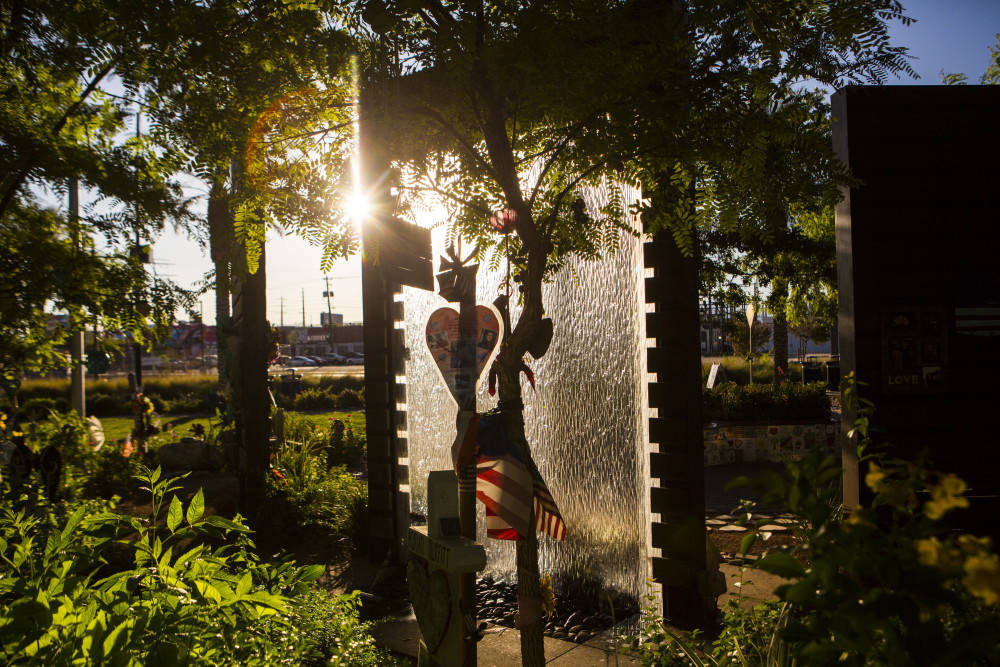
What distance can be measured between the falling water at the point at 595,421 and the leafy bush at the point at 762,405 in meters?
7.61

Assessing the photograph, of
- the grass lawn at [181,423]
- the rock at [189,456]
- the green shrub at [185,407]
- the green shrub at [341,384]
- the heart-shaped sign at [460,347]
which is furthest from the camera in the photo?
the green shrub at [341,384]

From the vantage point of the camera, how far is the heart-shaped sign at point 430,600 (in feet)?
10.3

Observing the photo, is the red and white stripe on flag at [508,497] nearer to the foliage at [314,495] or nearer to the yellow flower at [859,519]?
the yellow flower at [859,519]

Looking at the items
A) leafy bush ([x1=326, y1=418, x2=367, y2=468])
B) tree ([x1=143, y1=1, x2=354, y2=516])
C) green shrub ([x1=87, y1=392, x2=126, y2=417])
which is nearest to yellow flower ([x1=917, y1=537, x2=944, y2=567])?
tree ([x1=143, y1=1, x2=354, y2=516])

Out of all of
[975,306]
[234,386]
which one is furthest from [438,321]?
[234,386]

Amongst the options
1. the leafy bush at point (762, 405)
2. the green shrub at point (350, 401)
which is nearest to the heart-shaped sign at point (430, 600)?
the leafy bush at point (762, 405)

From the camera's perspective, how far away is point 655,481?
15.6 feet

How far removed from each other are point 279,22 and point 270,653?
3013 millimetres

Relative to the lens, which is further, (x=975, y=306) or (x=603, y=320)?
(x=603, y=320)

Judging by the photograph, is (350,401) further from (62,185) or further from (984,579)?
(984,579)

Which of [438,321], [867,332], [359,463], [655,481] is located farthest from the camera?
[359,463]

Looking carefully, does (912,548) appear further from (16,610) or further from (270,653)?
(16,610)

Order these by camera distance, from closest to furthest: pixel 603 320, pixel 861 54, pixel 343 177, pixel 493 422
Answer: pixel 861 54 → pixel 493 422 → pixel 343 177 → pixel 603 320

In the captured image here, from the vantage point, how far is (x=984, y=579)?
0.92m
